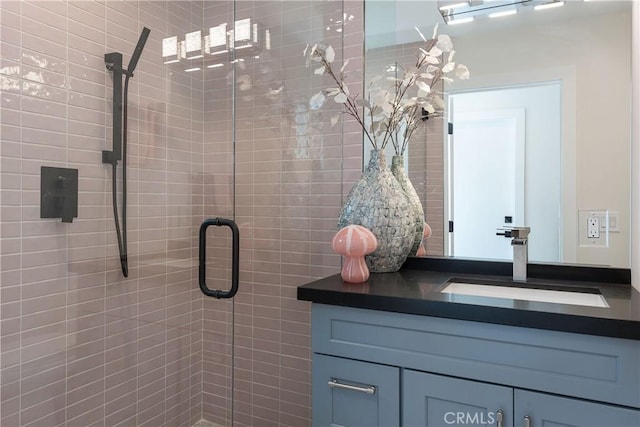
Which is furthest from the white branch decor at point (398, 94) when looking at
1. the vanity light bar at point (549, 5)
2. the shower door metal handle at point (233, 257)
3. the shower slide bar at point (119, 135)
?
the shower slide bar at point (119, 135)

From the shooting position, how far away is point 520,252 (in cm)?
145

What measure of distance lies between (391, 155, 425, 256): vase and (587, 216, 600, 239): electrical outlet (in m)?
0.56

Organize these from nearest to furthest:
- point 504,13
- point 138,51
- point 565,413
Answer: point 565,413, point 504,13, point 138,51

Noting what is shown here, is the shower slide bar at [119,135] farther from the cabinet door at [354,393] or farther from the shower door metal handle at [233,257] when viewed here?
the cabinet door at [354,393]

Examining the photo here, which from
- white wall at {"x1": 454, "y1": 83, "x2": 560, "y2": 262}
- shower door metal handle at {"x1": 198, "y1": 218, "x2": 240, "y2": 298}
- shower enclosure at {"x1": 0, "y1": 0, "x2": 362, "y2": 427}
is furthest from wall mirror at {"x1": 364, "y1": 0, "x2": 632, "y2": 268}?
shower door metal handle at {"x1": 198, "y1": 218, "x2": 240, "y2": 298}

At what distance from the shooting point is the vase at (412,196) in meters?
1.67

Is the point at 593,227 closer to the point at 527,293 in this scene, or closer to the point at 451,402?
the point at 527,293

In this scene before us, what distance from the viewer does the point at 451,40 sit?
169cm

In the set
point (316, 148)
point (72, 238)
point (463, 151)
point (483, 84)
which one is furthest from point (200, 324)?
point (483, 84)

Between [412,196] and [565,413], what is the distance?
35.3 inches

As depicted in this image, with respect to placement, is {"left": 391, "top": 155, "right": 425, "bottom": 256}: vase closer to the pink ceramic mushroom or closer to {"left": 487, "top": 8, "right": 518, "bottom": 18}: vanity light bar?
the pink ceramic mushroom

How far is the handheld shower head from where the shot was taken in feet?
5.91

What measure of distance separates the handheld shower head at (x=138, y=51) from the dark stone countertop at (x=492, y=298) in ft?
4.01

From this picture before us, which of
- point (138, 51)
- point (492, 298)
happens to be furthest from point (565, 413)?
point (138, 51)
